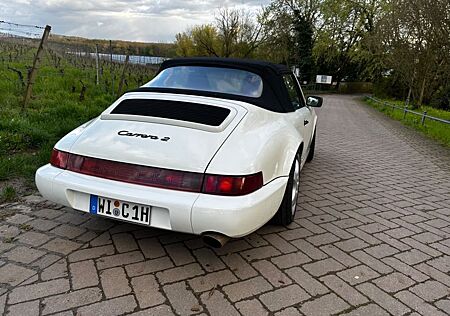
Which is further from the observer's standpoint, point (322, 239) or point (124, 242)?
point (322, 239)

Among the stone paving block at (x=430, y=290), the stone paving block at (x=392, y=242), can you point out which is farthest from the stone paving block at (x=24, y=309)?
the stone paving block at (x=392, y=242)

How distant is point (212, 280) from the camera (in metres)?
2.49

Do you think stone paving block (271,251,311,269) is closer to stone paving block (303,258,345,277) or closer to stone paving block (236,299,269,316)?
stone paving block (303,258,345,277)

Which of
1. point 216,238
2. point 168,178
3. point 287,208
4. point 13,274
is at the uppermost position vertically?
point 168,178

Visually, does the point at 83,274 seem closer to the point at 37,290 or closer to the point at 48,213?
the point at 37,290

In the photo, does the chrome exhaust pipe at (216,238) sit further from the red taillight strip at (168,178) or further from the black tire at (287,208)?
the black tire at (287,208)

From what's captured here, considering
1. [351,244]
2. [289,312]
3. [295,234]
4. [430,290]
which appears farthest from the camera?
[295,234]

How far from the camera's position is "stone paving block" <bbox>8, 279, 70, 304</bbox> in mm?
2188

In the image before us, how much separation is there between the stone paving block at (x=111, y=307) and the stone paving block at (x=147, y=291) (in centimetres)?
6

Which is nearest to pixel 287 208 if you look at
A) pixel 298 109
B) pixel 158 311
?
pixel 298 109

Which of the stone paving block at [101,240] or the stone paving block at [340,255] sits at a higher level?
the stone paving block at [340,255]

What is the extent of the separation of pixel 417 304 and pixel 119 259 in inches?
81.1

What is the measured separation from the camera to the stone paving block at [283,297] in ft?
7.41

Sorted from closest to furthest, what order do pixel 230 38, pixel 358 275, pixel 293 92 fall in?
pixel 358 275 < pixel 293 92 < pixel 230 38
